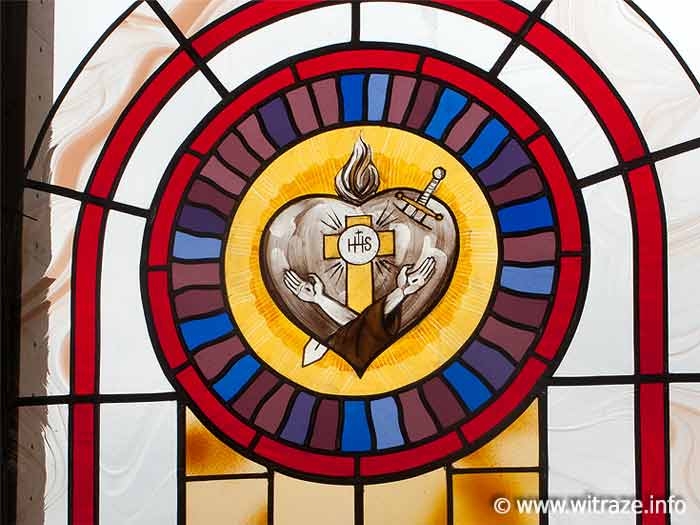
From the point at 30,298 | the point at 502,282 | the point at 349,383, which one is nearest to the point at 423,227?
the point at 502,282

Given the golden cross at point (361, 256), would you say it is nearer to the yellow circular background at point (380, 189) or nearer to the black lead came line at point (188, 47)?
the yellow circular background at point (380, 189)

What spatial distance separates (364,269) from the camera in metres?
1.27

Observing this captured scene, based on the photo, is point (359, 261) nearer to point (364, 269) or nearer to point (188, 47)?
point (364, 269)

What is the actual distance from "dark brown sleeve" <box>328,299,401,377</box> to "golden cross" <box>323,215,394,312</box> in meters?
0.02

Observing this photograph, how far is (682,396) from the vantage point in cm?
124

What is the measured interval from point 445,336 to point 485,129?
0.31 metres

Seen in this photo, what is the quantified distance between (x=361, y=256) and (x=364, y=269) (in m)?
0.02

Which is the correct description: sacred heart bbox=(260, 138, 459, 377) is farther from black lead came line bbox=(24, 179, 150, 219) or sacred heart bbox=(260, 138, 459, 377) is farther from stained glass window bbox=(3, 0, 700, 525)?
black lead came line bbox=(24, 179, 150, 219)

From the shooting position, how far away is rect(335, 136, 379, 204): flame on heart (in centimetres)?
128

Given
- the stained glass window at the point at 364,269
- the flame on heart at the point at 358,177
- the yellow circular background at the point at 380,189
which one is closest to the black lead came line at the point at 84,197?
the stained glass window at the point at 364,269

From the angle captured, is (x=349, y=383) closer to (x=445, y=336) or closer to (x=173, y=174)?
(x=445, y=336)

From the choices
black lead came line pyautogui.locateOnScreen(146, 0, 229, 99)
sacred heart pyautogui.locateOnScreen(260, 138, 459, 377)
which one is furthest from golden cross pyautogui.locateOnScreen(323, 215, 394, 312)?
black lead came line pyautogui.locateOnScreen(146, 0, 229, 99)

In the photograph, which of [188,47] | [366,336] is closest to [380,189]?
[366,336]

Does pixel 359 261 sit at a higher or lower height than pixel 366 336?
higher
